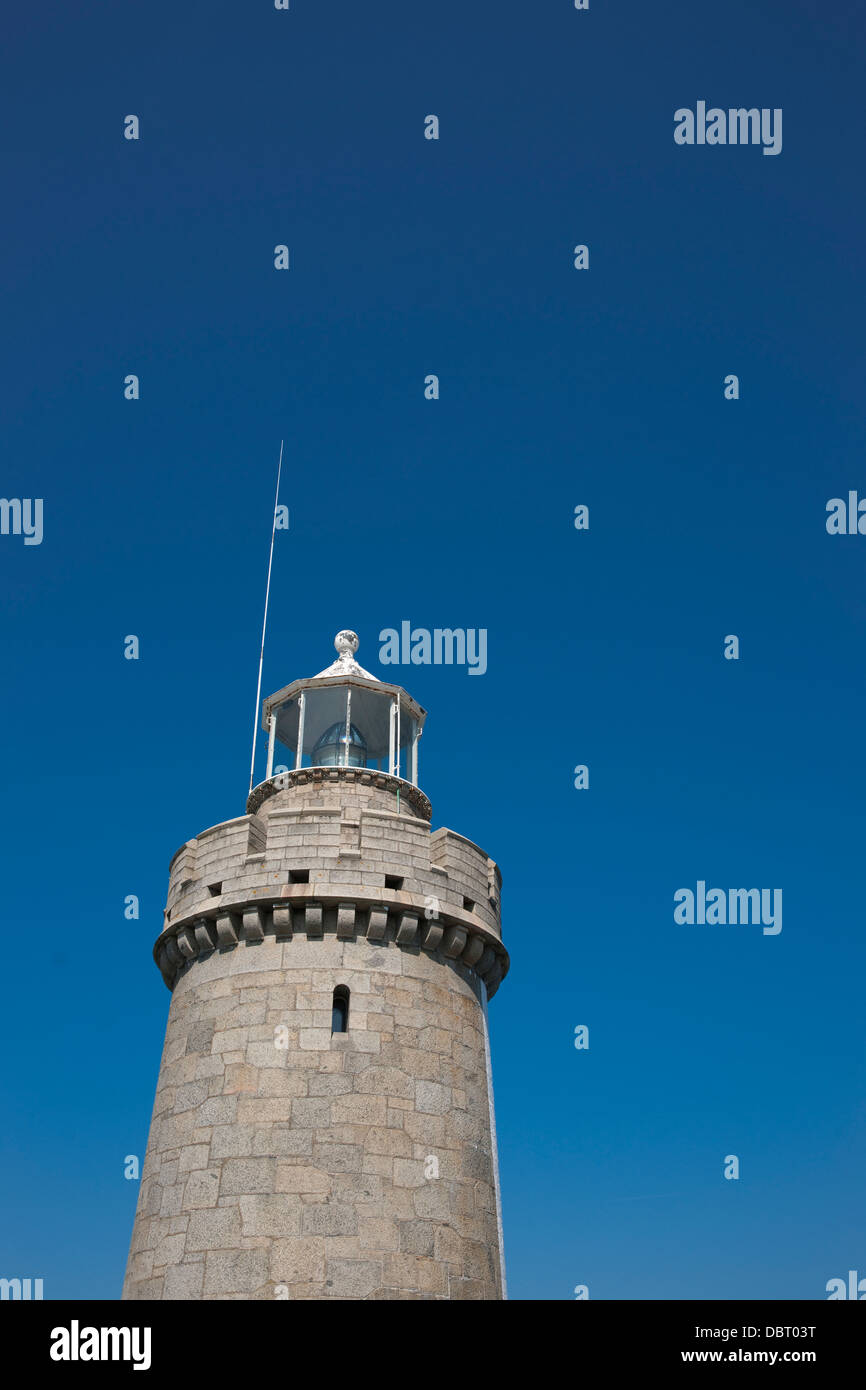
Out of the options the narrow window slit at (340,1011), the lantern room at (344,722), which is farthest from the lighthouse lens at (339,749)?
the narrow window slit at (340,1011)

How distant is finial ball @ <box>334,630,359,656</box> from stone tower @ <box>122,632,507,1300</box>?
4.26 meters

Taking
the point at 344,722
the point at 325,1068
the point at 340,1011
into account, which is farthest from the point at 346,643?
the point at 325,1068

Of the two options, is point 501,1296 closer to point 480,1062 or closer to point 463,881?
point 480,1062

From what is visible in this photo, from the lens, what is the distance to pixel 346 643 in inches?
968

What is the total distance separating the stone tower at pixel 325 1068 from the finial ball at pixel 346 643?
14.0ft

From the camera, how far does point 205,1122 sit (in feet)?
57.1

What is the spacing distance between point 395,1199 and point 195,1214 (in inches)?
119

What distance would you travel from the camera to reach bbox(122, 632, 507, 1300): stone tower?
1636 cm

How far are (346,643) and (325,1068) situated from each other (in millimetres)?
10034

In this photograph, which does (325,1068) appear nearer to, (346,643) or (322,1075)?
(322,1075)

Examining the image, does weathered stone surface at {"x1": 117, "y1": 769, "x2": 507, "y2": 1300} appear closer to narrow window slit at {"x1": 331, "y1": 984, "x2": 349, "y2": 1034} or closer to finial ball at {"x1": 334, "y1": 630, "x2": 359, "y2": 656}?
narrow window slit at {"x1": 331, "y1": 984, "x2": 349, "y2": 1034}

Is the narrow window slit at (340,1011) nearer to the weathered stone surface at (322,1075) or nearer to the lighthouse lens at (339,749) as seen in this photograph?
the weathered stone surface at (322,1075)

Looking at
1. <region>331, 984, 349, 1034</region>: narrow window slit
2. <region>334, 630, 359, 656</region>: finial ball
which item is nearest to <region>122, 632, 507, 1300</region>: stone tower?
<region>331, 984, 349, 1034</region>: narrow window slit
